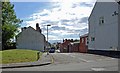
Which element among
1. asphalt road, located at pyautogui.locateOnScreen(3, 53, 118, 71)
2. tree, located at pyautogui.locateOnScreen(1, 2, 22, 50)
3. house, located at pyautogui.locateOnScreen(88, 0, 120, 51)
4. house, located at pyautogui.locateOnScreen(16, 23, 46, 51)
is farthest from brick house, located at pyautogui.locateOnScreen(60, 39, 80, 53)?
asphalt road, located at pyautogui.locateOnScreen(3, 53, 118, 71)

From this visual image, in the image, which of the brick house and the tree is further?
the brick house

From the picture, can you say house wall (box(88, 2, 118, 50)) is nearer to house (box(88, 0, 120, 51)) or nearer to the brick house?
house (box(88, 0, 120, 51))

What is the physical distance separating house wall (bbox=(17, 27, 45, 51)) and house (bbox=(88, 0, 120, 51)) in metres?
34.7

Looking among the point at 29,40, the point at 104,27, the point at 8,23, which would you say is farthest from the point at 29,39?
the point at 104,27

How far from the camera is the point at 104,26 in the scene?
48250 millimetres

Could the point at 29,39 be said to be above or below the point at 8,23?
below

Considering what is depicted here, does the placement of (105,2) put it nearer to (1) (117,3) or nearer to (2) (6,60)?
(1) (117,3)

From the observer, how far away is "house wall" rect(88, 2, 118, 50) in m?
43.6

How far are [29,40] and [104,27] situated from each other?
144 feet

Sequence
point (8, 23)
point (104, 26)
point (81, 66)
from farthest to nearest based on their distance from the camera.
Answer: point (8, 23), point (104, 26), point (81, 66)

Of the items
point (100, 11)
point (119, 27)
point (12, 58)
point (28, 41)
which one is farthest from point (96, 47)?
point (28, 41)

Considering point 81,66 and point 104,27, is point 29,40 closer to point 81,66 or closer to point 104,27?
point 104,27

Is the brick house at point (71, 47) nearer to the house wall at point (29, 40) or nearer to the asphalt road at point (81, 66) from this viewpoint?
the house wall at point (29, 40)

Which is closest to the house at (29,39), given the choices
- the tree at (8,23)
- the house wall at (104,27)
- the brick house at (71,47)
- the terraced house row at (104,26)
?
the brick house at (71,47)
